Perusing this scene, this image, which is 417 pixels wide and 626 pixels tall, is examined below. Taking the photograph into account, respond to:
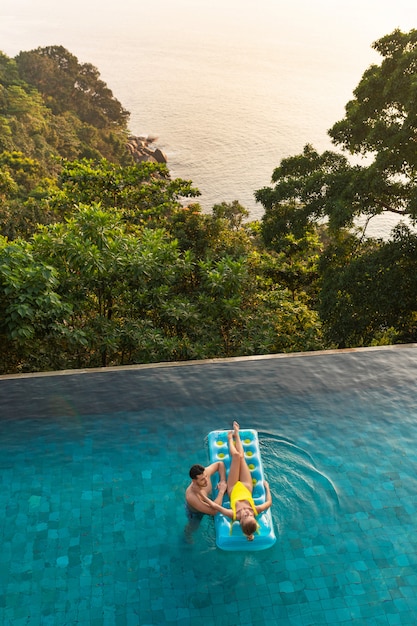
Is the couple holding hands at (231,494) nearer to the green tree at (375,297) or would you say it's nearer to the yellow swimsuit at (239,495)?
the yellow swimsuit at (239,495)

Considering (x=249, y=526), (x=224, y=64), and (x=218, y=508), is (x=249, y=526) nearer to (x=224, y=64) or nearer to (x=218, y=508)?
(x=218, y=508)

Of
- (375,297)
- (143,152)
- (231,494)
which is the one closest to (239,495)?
(231,494)

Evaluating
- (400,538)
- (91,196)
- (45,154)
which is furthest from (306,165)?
(45,154)

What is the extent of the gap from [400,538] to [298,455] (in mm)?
1114

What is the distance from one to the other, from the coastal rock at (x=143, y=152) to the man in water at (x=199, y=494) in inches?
1330

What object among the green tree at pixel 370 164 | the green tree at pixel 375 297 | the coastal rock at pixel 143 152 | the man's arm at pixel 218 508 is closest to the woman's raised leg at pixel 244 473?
the man's arm at pixel 218 508

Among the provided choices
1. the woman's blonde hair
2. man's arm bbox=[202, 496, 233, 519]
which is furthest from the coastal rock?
the woman's blonde hair

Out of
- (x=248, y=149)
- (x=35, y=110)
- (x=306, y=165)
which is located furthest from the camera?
(x=248, y=149)

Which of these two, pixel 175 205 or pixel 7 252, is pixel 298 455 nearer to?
pixel 7 252

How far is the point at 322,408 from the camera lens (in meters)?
5.62

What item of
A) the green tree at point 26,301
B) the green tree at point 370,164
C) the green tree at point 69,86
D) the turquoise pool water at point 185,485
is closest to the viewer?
the turquoise pool water at point 185,485

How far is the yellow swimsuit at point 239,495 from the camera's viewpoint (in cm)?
407

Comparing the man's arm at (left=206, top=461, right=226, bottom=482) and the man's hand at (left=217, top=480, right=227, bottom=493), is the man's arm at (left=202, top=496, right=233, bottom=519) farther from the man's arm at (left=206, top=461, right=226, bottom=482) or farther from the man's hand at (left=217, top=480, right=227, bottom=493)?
the man's arm at (left=206, top=461, right=226, bottom=482)

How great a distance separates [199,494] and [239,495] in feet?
0.99
